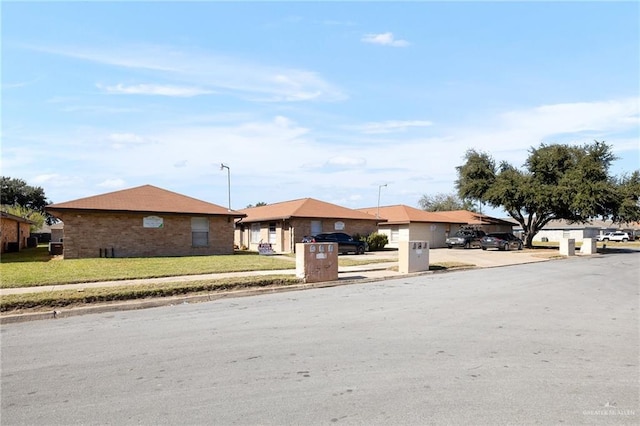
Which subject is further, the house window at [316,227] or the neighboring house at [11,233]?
the house window at [316,227]

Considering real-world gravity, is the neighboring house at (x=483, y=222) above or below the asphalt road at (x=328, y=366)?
above

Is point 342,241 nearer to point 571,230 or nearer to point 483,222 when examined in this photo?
point 483,222

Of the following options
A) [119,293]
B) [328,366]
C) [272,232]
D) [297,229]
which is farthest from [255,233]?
[328,366]

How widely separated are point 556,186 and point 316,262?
112ft

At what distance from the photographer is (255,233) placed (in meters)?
38.9

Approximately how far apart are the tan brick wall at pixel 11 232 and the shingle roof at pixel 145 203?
656 cm

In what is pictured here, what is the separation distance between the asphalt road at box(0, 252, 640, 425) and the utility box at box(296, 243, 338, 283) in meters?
4.13

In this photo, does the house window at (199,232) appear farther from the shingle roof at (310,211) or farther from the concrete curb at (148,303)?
the concrete curb at (148,303)

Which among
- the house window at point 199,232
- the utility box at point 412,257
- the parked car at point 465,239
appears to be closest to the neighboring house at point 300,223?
the house window at point 199,232

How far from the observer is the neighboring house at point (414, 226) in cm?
4019

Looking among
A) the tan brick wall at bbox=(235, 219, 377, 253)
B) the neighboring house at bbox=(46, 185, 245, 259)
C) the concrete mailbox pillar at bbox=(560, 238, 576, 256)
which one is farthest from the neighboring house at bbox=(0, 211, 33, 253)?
the concrete mailbox pillar at bbox=(560, 238, 576, 256)

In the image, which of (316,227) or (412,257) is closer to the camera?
(412,257)

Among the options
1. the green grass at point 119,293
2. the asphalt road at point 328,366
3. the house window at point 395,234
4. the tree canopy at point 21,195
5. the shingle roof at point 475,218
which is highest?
the tree canopy at point 21,195

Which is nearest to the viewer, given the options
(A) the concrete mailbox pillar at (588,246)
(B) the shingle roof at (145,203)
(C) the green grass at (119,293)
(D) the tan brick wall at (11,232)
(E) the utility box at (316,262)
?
(C) the green grass at (119,293)
